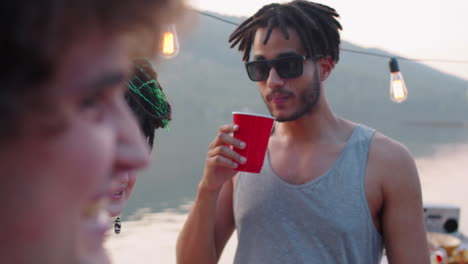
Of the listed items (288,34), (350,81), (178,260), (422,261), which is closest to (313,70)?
(288,34)

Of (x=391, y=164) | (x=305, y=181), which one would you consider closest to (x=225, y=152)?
(x=305, y=181)

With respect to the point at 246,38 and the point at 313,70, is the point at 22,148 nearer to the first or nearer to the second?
the point at 313,70

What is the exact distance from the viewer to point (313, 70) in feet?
5.89

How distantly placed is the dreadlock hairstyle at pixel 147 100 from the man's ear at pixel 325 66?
35.7 inches

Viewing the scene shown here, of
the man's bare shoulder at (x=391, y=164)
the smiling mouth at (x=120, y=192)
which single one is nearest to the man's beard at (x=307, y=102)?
the man's bare shoulder at (x=391, y=164)

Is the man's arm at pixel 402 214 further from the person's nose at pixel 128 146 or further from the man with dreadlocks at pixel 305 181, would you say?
the person's nose at pixel 128 146

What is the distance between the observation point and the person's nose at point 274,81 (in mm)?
1717

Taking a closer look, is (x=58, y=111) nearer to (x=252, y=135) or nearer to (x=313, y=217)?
(x=252, y=135)

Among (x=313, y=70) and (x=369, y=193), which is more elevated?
(x=313, y=70)

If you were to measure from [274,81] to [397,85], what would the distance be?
266 cm

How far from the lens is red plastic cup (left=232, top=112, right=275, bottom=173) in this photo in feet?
4.63

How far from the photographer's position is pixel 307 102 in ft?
5.75

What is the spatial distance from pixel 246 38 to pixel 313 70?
15.1 inches

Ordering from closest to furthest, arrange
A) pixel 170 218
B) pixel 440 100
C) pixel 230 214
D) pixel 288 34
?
pixel 288 34, pixel 230 214, pixel 170 218, pixel 440 100
